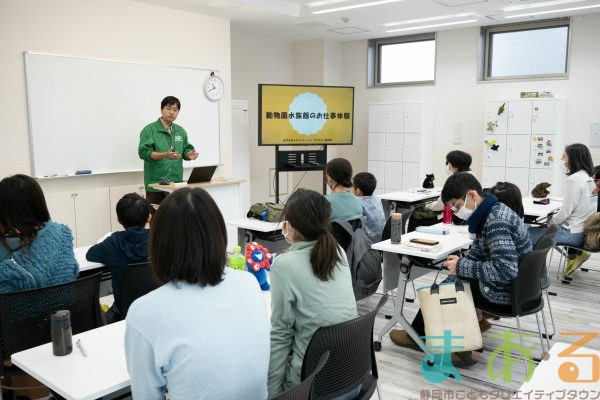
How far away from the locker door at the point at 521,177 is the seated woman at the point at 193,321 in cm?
679

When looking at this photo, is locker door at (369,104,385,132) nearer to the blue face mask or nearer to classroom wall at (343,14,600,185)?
classroom wall at (343,14,600,185)

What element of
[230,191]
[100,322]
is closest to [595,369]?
[100,322]

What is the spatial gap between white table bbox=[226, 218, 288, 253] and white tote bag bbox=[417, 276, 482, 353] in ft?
5.20

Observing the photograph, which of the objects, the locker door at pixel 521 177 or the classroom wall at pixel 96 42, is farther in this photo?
the locker door at pixel 521 177

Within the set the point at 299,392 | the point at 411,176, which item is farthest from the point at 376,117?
the point at 299,392

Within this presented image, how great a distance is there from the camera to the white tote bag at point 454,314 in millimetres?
3041

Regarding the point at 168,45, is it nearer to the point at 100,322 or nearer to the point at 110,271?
the point at 110,271

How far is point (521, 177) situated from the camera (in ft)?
24.5

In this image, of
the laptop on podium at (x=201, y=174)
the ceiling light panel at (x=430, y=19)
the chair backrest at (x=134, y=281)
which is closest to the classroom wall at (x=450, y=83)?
the ceiling light panel at (x=430, y=19)

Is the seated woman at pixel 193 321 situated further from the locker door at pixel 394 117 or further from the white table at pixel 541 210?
the locker door at pixel 394 117

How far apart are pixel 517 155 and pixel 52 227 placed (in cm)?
661

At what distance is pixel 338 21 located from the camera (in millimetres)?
7441

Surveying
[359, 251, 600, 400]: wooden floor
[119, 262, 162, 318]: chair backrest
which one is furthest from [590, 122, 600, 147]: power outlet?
[119, 262, 162, 318]: chair backrest

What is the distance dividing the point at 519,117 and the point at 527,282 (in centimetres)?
485
